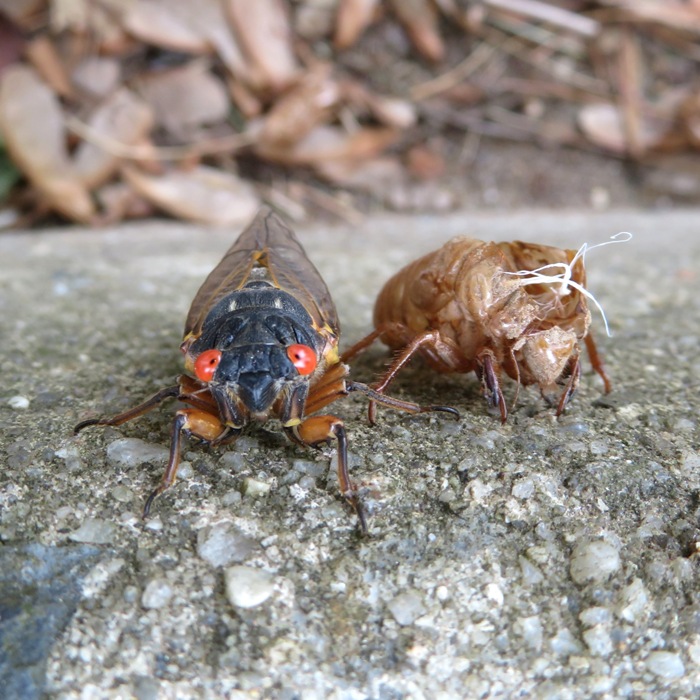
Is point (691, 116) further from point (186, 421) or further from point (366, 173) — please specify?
point (186, 421)

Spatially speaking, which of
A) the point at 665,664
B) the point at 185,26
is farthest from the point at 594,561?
the point at 185,26

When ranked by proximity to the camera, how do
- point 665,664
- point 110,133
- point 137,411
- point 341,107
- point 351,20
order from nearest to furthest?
point 665,664
point 137,411
point 110,133
point 351,20
point 341,107

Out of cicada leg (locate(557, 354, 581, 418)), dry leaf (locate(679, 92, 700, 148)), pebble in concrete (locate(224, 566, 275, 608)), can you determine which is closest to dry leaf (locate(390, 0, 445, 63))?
dry leaf (locate(679, 92, 700, 148))

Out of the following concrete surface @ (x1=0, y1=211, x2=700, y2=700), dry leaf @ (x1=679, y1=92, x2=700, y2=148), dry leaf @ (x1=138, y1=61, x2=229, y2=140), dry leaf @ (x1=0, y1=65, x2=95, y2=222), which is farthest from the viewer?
dry leaf @ (x1=679, y1=92, x2=700, y2=148)

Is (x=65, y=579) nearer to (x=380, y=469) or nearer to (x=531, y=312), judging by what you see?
(x=380, y=469)

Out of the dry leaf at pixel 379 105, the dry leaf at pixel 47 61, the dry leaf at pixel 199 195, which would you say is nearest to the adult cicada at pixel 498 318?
the dry leaf at pixel 199 195

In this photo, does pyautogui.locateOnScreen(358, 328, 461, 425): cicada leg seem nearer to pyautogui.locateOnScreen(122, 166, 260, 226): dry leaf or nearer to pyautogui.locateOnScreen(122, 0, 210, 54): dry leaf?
pyautogui.locateOnScreen(122, 166, 260, 226): dry leaf

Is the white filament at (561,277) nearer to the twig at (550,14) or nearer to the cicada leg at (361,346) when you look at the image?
the cicada leg at (361,346)
